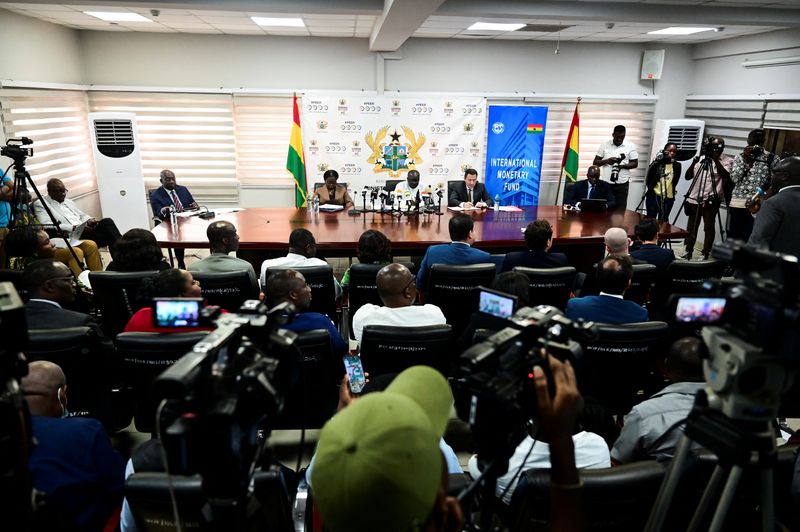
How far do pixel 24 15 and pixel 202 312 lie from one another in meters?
6.65

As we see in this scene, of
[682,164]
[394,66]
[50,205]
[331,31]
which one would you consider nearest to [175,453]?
[50,205]

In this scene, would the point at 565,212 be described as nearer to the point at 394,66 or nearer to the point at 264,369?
the point at 394,66

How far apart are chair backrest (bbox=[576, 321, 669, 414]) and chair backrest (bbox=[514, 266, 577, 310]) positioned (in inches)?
32.9

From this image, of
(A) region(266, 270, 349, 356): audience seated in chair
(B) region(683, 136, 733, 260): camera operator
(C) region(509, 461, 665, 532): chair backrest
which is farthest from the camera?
(B) region(683, 136, 733, 260): camera operator

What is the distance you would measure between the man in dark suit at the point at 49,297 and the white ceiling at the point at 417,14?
3.16m

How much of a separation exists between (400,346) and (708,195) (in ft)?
19.7

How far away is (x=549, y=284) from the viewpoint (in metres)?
3.26

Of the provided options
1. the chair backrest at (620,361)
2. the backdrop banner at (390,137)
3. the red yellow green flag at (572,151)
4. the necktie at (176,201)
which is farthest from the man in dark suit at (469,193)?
the chair backrest at (620,361)

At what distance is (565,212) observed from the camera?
6.11 meters

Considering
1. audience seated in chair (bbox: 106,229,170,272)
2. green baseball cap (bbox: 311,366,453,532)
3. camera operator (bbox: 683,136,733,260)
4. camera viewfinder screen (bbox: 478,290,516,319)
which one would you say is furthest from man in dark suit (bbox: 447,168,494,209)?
green baseball cap (bbox: 311,366,453,532)

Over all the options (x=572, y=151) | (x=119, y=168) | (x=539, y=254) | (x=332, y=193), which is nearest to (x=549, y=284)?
(x=539, y=254)

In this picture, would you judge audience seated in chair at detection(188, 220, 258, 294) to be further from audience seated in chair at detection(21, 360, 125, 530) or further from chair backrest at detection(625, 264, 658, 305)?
chair backrest at detection(625, 264, 658, 305)

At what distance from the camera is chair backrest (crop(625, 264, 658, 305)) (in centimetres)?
334

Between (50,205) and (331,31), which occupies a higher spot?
(331,31)
